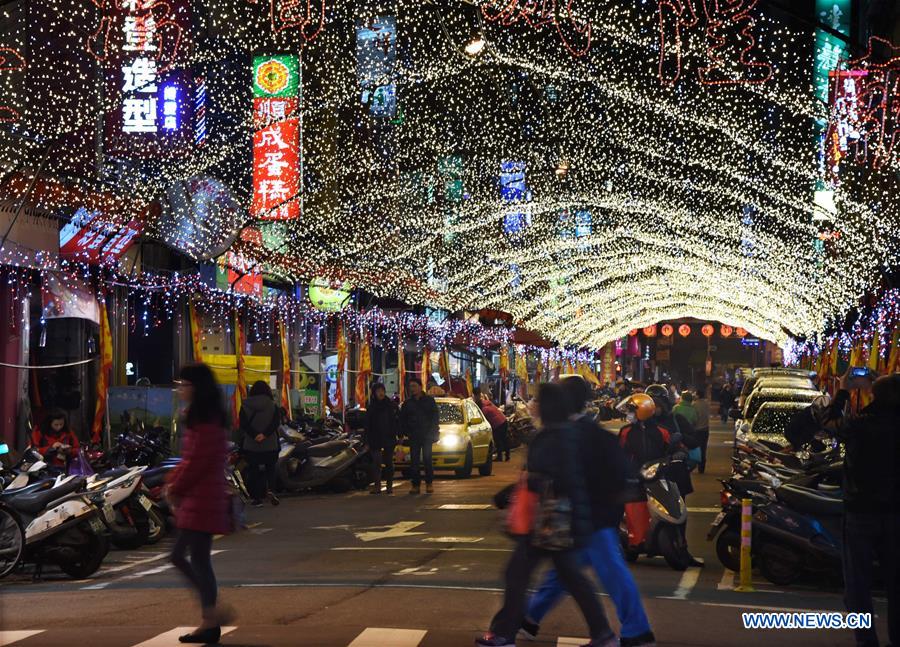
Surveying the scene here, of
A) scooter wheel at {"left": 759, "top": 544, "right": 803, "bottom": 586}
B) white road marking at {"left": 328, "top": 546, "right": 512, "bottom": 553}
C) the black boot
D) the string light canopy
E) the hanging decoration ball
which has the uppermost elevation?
the string light canopy

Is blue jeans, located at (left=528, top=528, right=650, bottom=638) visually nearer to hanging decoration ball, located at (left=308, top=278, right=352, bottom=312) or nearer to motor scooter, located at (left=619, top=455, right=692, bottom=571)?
motor scooter, located at (left=619, top=455, right=692, bottom=571)

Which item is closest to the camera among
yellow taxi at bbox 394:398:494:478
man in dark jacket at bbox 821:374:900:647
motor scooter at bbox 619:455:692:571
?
man in dark jacket at bbox 821:374:900:647

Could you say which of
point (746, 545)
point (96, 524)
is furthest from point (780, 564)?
point (96, 524)

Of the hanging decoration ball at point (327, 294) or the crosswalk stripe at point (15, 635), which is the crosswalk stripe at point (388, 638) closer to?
the crosswalk stripe at point (15, 635)

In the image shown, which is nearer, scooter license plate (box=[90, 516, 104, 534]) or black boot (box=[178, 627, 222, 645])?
black boot (box=[178, 627, 222, 645])

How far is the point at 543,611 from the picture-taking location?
27.6 ft

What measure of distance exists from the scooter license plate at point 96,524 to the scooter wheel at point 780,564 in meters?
6.37

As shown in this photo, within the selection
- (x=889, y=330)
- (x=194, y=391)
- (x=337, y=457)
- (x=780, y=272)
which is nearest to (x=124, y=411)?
(x=337, y=457)

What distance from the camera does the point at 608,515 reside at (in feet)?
25.1

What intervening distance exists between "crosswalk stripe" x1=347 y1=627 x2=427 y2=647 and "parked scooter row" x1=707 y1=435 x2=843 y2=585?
4472 millimetres

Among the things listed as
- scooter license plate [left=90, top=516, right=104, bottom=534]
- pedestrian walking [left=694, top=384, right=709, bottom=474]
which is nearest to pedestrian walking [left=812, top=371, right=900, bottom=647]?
scooter license plate [left=90, top=516, right=104, bottom=534]

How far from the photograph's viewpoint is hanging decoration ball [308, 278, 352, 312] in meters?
33.6

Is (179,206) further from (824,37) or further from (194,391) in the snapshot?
(824,37)

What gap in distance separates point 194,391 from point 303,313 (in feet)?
84.0
